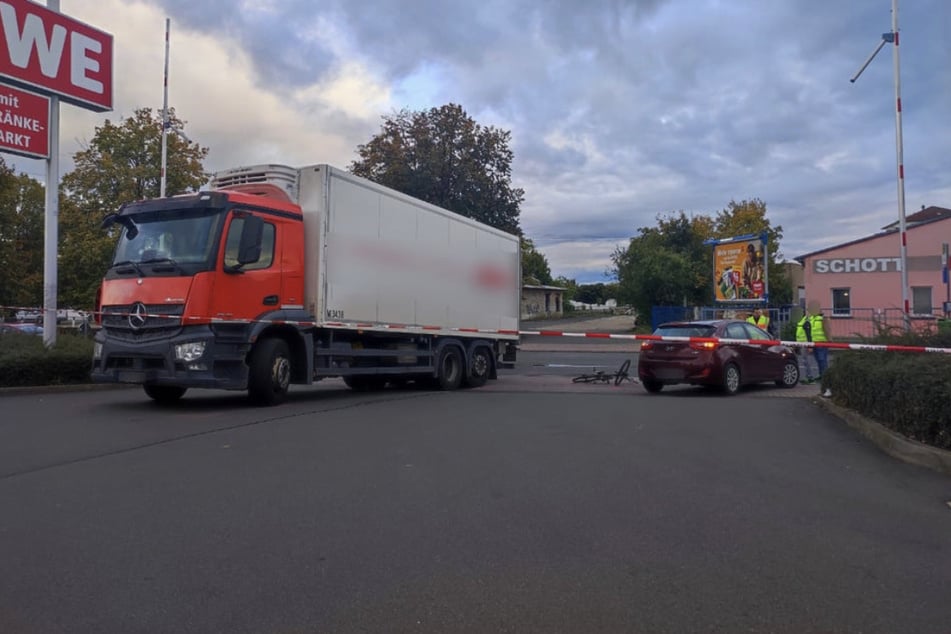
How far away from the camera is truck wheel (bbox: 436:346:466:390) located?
15.6 metres

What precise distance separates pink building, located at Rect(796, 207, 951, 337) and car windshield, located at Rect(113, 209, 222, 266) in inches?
1093

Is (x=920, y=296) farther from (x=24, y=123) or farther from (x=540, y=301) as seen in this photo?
A: (x=540, y=301)

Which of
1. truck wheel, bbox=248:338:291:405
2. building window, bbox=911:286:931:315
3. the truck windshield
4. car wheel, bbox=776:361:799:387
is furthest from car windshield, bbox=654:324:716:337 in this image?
building window, bbox=911:286:931:315

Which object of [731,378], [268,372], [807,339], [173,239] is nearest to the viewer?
[173,239]

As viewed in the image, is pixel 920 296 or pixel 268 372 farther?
pixel 920 296

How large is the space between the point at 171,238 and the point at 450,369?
659cm

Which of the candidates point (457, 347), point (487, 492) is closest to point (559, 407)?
point (457, 347)

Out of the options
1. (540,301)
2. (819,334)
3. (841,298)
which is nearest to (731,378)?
(819,334)

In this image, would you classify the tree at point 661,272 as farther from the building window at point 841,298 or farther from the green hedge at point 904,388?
the green hedge at point 904,388

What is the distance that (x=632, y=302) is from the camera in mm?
46969

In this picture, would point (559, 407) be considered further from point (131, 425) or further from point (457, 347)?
point (131, 425)

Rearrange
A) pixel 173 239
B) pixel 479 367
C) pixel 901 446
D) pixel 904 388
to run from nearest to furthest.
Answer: pixel 901 446 < pixel 904 388 < pixel 173 239 < pixel 479 367

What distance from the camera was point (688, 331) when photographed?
1428cm

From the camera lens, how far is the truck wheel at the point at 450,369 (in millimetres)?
15648
